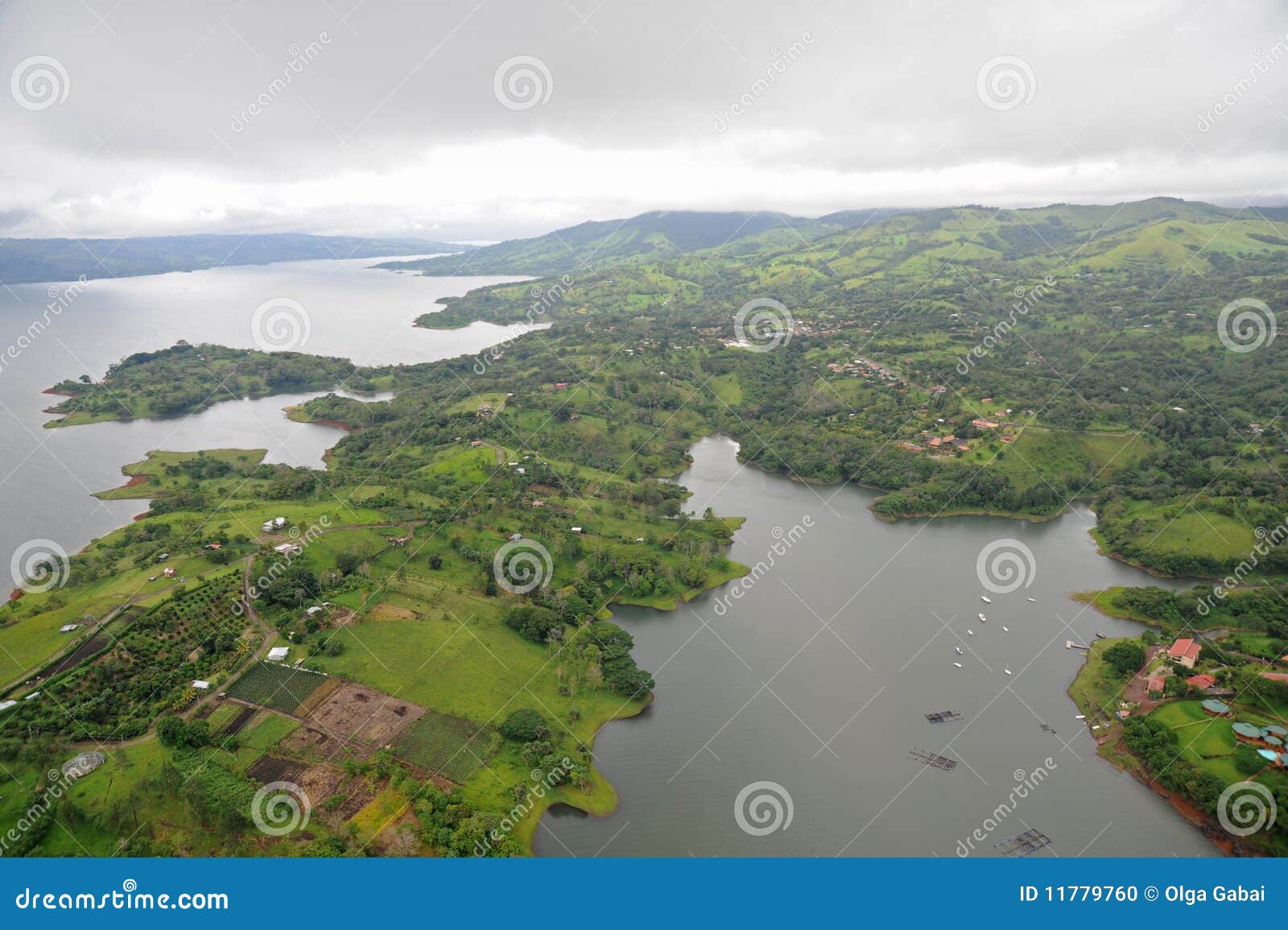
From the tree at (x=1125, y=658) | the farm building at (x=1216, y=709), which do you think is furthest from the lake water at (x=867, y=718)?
the farm building at (x=1216, y=709)

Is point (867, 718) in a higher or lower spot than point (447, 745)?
lower

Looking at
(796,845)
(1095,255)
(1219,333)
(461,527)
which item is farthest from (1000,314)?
(796,845)

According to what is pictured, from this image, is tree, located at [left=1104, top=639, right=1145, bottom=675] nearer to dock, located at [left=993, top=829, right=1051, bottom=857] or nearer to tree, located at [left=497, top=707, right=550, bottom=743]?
dock, located at [left=993, top=829, right=1051, bottom=857]

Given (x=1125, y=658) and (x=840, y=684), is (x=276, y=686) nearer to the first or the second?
(x=840, y=684)

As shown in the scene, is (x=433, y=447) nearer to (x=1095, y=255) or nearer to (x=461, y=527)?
(x=461, y=527)

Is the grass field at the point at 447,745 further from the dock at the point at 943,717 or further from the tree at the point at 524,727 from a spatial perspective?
the dock at the point at 943,717

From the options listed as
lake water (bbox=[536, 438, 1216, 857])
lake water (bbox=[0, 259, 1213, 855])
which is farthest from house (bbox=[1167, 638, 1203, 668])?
lake water (bbox=[536, 438, 1216, 857])

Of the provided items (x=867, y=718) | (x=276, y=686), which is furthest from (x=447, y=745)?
(x=867, y=718)
